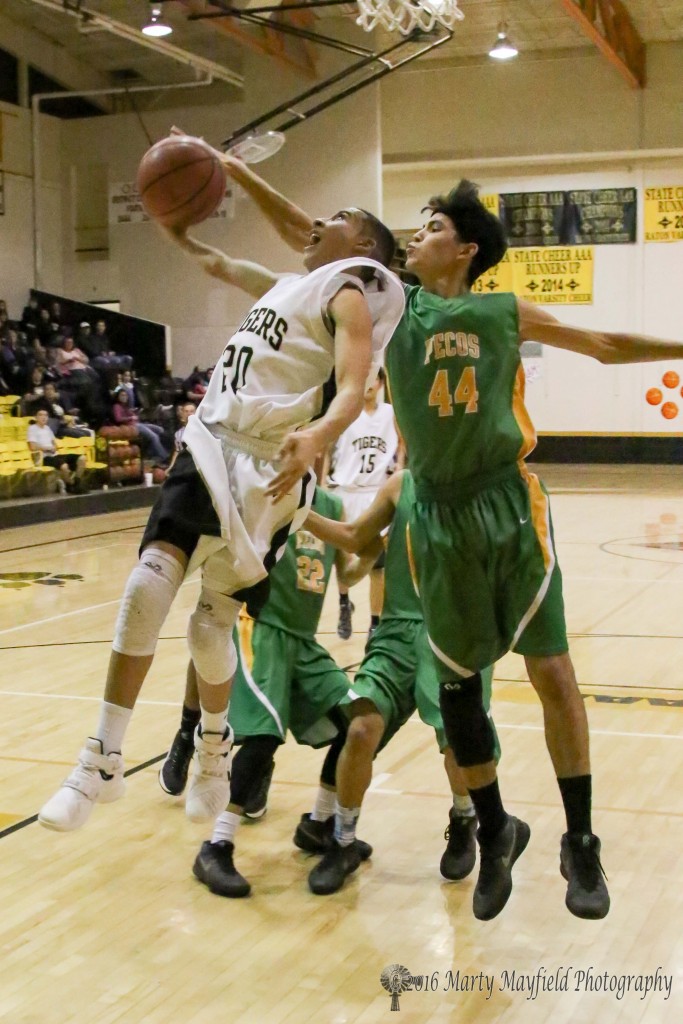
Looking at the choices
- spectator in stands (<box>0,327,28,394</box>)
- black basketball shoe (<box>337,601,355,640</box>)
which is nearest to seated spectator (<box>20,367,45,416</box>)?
spectator in stands (<box>0,327,28,394</box>)

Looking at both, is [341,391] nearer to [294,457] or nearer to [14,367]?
[294,457]

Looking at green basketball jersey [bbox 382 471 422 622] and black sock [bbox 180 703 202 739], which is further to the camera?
black sock [bbox 180 703 202 739]

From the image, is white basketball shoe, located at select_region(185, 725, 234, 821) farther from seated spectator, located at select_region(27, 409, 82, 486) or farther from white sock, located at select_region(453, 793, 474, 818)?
seated spectator, located at select_region(27, 409, 82, 486)

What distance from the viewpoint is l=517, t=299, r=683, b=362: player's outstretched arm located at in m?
3.23

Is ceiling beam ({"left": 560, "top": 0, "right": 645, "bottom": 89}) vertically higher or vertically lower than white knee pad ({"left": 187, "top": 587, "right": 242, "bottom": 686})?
higher

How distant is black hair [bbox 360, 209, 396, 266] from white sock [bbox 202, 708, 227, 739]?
1.40 metres

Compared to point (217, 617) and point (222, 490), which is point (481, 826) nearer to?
point (217, 617)

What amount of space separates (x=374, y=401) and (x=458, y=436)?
4.74 m

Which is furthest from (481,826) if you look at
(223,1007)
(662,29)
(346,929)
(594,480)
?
(662,29)

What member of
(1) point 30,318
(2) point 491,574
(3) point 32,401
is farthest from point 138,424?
(2) point 491,574

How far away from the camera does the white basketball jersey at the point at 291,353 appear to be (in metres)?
3.40

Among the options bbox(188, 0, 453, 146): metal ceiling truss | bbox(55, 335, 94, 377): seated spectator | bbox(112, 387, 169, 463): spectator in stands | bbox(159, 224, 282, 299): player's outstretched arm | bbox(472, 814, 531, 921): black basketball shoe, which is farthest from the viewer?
bbox(55, 335, 94, 377): seated spectator

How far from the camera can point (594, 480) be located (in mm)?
18797

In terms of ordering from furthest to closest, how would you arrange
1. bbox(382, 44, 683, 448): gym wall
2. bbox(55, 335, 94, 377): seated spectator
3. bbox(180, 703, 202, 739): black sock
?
1. bbox(382, 44, 683, 448): gym wall
2. bbox(55, 335, 94, 377): seated spectator
3. bbox(180, 703, 202, 739): black sock
